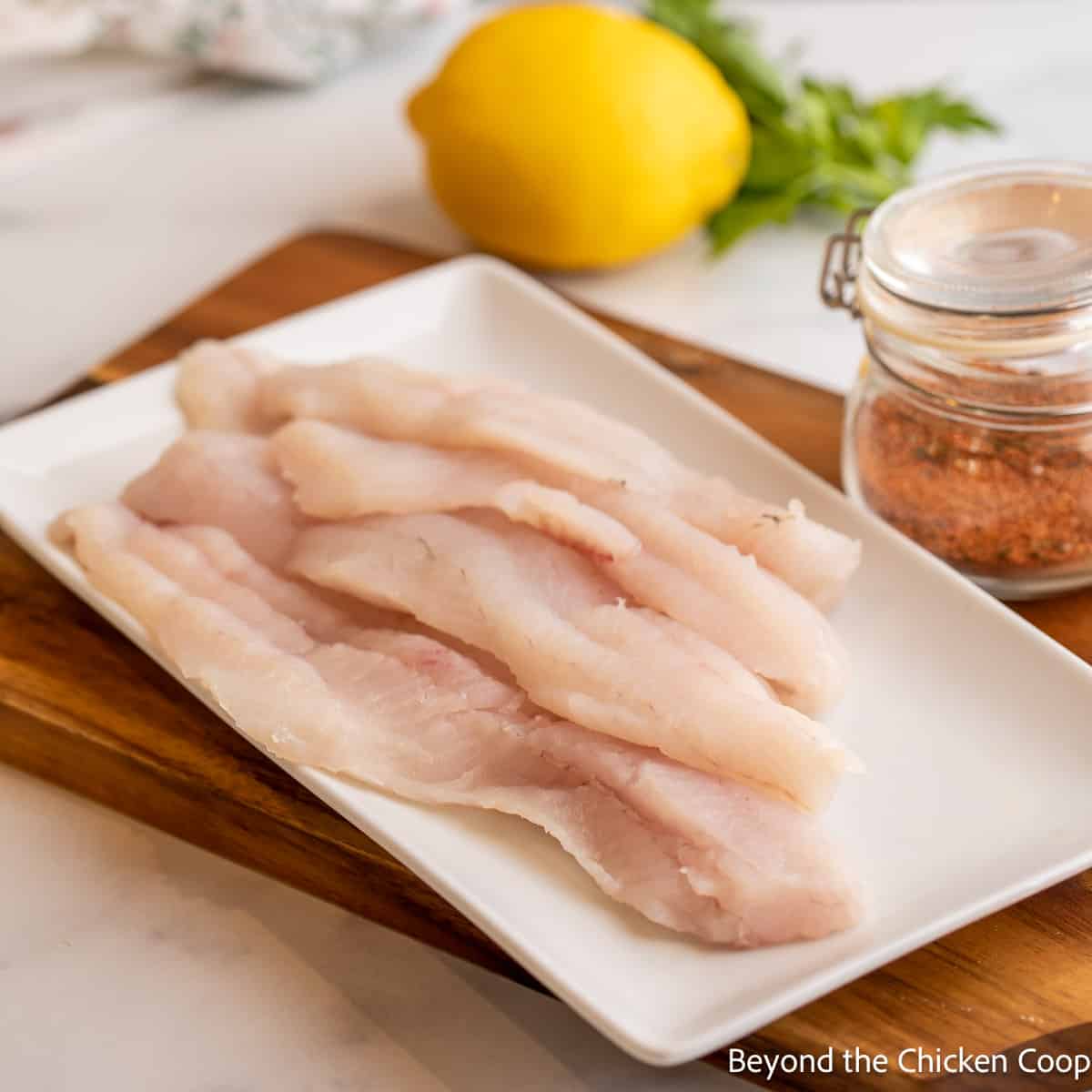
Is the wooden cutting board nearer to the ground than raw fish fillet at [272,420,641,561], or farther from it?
nearer to the ground

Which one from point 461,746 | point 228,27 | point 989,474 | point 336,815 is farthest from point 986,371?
point 228,27

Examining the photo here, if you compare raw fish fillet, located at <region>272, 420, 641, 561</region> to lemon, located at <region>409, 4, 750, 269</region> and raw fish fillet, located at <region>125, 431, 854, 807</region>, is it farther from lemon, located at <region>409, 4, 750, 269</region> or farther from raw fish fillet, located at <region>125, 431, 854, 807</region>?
lemon, located at <region>409, 4, 750, 269</region>

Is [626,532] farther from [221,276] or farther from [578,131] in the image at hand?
[221,276]

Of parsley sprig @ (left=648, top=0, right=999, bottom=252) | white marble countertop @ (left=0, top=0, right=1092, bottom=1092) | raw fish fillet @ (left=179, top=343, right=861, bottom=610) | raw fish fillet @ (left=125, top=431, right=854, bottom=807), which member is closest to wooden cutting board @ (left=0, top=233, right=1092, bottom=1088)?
white marble countertop @ (left=0, top=0, right=1092, bottom=1092)

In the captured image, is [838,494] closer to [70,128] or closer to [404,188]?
[404,188]

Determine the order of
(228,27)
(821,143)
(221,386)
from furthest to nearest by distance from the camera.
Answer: (228,27) < (821,143) < (221,386)

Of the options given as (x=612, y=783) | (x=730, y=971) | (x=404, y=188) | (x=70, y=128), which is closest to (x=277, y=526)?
(x=612, y=783)
